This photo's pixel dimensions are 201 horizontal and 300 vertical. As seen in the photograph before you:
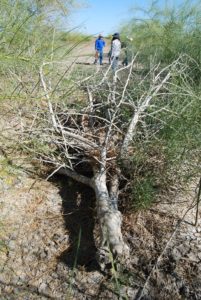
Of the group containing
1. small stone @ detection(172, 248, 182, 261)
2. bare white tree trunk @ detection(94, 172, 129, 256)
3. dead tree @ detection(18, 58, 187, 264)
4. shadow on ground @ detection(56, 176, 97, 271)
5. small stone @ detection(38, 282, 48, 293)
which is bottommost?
small stone @ detection(38, 282, 48, 293)

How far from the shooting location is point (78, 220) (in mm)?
2852

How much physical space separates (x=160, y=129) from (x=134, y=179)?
44 cm

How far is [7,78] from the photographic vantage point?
3.28m

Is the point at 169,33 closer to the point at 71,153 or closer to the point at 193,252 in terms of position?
the point at 71,153

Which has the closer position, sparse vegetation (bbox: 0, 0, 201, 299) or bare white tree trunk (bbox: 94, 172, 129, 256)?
bare white tree trunk (bbox: 94, 172, 129, 256)

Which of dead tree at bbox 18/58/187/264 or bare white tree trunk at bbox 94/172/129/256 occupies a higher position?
dead tree at bbox 18/58/187/264

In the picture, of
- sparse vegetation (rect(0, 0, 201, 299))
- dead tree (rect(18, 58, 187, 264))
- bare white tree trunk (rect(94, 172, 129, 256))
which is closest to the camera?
bare white tree trunk (rect(94, 172, 129, 256))

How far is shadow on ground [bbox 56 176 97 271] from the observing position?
252 cm

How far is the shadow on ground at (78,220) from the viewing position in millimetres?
2518

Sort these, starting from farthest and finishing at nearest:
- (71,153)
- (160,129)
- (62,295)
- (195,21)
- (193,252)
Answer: (195,21) < (71,153) < (160,129) < (193,252) < (62,295)

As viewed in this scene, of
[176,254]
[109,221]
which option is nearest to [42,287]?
[109,221]

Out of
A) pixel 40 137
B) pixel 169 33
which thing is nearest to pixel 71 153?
pixel 40 137

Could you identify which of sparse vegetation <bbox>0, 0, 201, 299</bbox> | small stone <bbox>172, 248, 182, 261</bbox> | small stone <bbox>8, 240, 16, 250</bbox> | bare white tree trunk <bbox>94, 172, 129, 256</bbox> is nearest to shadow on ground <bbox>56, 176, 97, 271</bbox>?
sparse vegetation <bbox>0, 0, 201, 299</bbox>

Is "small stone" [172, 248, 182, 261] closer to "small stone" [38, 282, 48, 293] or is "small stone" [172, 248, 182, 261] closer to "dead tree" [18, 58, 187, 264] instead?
"dead tree" [18, 58, 187, 264]
